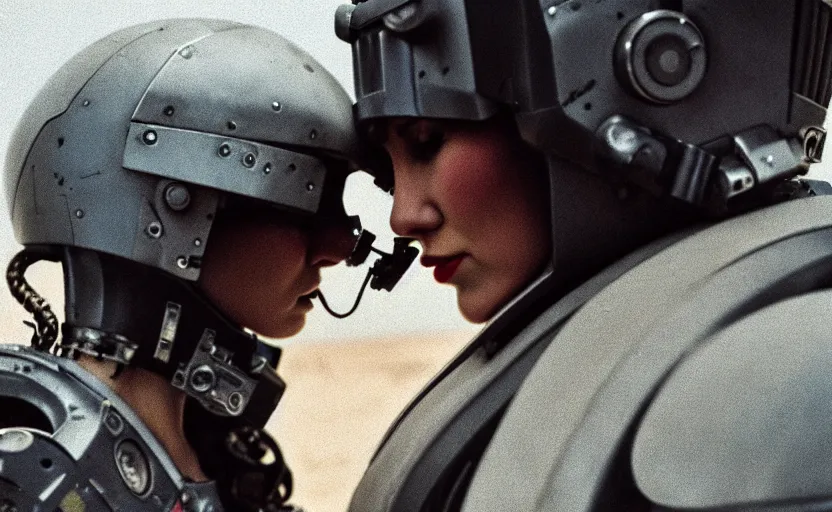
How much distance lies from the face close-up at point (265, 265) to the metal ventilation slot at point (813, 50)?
0.50m

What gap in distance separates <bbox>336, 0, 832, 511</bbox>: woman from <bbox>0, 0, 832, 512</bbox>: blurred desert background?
873mm

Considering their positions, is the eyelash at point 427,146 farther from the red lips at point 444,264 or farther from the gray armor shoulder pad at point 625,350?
the gray armor shoulder pad at point 625,350

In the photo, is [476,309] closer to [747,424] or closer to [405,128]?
[405,128]

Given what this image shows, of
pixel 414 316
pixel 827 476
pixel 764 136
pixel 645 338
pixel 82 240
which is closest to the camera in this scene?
pixel 827 476

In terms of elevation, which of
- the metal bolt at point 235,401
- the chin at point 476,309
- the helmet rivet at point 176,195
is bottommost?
the metal bolt at point 235,401

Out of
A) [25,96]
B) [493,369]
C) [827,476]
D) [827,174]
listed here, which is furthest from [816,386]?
[25,96]

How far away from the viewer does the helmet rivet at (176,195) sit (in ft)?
3.89

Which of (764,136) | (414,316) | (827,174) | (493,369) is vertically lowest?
(414,316)

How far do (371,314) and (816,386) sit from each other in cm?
155

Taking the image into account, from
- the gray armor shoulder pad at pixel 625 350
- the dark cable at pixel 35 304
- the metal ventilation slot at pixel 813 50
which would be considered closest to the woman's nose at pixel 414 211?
the gray armor shoulder pad at pixel 625 350

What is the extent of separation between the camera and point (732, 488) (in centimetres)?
72

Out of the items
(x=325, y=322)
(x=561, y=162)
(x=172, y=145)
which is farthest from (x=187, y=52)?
(x=325, y=322)

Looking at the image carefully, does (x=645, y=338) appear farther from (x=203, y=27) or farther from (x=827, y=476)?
(x=203, y=27)

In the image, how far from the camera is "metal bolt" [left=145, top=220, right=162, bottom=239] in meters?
1.19
